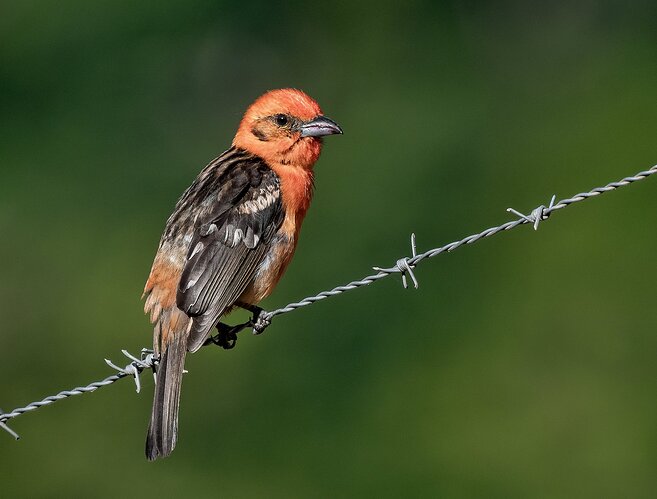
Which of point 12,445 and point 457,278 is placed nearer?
point 12,445

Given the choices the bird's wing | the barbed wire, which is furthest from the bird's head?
the barbed wire

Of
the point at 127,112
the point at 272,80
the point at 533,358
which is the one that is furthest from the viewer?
the point at 272,80

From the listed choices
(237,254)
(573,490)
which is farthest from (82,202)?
(237,254)

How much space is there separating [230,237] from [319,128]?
3.21 feet

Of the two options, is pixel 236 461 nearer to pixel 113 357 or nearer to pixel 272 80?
pixel 113 357

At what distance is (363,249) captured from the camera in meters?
15.5

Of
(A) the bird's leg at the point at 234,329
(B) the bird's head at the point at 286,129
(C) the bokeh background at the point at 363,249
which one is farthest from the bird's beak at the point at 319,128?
(C) the bokeh background at the point at 363,249

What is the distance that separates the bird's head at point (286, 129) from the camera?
30.5 feet

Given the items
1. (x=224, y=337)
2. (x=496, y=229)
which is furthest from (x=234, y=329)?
(x=496, y=229)

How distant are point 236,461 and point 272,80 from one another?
28.7 ft

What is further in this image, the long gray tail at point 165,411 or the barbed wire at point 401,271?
the long gray tail at point 165,411

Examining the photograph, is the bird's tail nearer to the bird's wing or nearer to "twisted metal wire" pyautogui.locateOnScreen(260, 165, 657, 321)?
the bird's wing

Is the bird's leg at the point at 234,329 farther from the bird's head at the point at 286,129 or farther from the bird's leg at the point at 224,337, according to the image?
the bird's head at the point at 286,129

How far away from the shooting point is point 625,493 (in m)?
12.7
